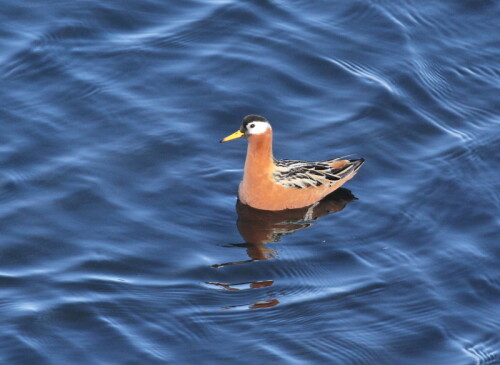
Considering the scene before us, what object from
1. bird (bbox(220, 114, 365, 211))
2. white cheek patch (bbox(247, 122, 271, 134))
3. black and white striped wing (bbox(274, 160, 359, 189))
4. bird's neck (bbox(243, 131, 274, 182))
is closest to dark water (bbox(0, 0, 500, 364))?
bird (bbox(220, 114, 365, 211))

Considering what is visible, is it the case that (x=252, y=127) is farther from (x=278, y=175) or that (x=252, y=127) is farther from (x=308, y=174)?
(x=308, y=174)

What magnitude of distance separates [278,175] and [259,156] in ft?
1.41

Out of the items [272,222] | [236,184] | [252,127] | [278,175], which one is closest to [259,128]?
[252,127]

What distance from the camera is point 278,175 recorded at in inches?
640

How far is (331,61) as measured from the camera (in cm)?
1903

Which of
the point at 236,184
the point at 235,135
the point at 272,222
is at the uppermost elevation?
the point at 235,135

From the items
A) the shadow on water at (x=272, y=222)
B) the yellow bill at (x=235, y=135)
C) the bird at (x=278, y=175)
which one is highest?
the yellow bill at (x=235, y=135)

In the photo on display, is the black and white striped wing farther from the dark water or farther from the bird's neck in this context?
the dark water

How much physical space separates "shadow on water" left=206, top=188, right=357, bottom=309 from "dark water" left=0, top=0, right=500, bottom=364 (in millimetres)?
42

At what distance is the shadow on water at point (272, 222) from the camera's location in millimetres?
14914

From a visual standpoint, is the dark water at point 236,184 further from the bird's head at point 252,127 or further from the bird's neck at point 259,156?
the bird's head at point 252,127

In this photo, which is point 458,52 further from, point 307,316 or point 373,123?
point 307,316

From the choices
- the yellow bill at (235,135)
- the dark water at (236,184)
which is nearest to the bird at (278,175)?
the yellow bill at (235,135)

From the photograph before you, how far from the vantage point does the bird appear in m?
15.9
